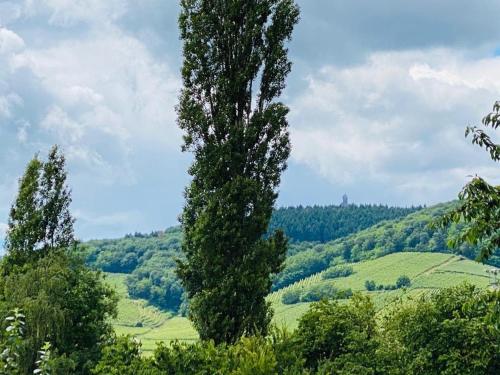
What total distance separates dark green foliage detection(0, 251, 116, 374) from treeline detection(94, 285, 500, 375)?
16.3ft

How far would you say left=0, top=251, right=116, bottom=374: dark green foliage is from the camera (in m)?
26.6

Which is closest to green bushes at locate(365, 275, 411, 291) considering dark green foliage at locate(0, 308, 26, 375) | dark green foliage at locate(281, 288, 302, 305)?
dark green foliage at locate(281, 288, 302, 305)

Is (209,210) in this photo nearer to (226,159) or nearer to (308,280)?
(226,159)

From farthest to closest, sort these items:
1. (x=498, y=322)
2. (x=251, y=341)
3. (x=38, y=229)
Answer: (x=38, y=229) → (x=251, y=341) → (x=498, y=322)

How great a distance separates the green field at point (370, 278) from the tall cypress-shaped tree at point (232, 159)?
4660 inches

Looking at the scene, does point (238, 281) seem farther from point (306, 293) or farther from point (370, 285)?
point (306, 293)

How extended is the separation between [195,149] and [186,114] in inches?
58.3

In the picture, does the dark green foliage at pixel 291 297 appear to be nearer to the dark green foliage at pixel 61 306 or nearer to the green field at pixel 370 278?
the green field at pixel 370 278

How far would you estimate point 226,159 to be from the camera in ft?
83.7

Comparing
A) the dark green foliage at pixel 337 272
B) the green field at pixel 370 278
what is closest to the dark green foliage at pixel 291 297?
the green field at pixel 370 278

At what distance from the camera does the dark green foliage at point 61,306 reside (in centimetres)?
2662

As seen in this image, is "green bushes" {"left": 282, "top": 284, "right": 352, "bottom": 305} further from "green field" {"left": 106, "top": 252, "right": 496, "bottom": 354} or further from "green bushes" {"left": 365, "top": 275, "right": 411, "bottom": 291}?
"green bushes" {"left": 365, "top": 275, "right": 411, "bottom": 291}

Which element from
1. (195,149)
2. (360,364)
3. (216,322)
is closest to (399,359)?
(360,364)

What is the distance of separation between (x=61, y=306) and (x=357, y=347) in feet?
40.3
